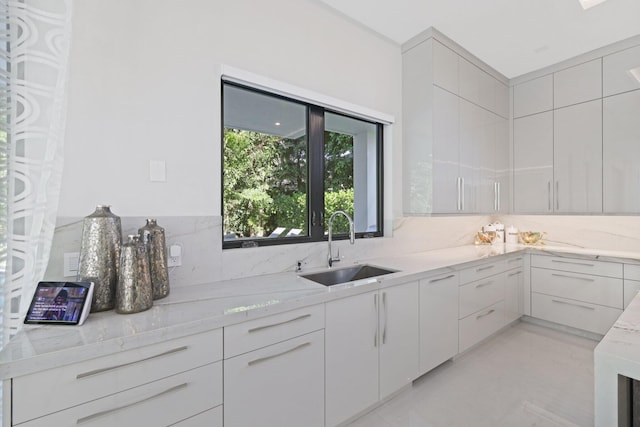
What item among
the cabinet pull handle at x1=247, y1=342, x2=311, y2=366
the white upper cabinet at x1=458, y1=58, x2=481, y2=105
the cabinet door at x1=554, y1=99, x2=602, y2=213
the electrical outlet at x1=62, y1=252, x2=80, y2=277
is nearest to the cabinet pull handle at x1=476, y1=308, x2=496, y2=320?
the cabinet door at x1=554, y1=99, x2=602, y2=213

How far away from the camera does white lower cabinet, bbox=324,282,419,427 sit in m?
1.51

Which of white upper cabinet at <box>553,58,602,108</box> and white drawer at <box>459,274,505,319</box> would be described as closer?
white drawer at <box>459,274,505,319</box>

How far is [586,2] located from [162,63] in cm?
288

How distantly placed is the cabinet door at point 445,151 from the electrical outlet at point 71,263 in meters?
2.38

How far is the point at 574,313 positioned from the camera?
8.98 feet

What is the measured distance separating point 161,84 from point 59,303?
1.10 meters

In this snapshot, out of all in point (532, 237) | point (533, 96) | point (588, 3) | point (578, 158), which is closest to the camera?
point (588, 3)

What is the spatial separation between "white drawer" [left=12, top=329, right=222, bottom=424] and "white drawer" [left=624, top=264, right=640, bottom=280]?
330 cm

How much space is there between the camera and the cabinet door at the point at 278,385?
3.90 ft

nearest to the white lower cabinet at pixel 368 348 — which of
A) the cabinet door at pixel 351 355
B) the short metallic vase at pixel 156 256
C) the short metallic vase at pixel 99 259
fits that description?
the cabinet door at pixel 351 355

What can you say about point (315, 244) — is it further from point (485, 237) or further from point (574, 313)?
point (574, 313)

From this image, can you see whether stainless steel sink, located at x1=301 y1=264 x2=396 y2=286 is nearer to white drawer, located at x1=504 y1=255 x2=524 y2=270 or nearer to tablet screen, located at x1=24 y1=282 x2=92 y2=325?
tablet screen, located at x1=24 y1=282 x2=92 y2=325

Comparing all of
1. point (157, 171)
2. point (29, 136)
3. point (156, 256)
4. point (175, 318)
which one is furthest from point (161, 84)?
point (175, 318)

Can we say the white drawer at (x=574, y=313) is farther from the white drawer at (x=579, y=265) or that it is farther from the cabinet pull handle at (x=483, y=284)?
the cabinet pull handle at (x=483, y=284)
